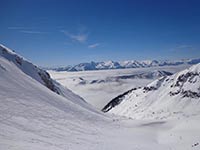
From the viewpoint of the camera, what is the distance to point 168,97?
162m

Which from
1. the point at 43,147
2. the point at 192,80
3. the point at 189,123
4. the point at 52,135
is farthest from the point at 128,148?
the point at 192,80

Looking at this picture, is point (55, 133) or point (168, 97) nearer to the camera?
point (55, 133)

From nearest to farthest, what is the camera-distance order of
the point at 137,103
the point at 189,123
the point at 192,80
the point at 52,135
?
1. the point at 52,135
2. the point at 189,123
3. the point at 192,80
4. the point at 137,103

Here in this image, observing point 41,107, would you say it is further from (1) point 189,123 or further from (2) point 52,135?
(1) point 189,123

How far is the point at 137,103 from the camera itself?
176 m

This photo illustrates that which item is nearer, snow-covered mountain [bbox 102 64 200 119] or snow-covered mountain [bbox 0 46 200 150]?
snow-covered mountain [bbox 0 46 200 150]

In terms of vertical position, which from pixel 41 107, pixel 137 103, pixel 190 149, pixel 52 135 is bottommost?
pixel 190 149

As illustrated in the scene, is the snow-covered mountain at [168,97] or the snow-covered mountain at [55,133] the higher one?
the snow-covered mountain at [168,97]

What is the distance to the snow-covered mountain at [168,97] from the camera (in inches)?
5659

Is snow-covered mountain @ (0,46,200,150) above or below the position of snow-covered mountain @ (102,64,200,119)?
below

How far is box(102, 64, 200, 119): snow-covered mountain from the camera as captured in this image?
144m

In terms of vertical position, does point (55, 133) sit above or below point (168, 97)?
below

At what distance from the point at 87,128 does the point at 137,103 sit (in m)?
153

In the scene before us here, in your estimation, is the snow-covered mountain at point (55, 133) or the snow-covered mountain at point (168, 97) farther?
the snow-covered mountain at point (168, 97)
